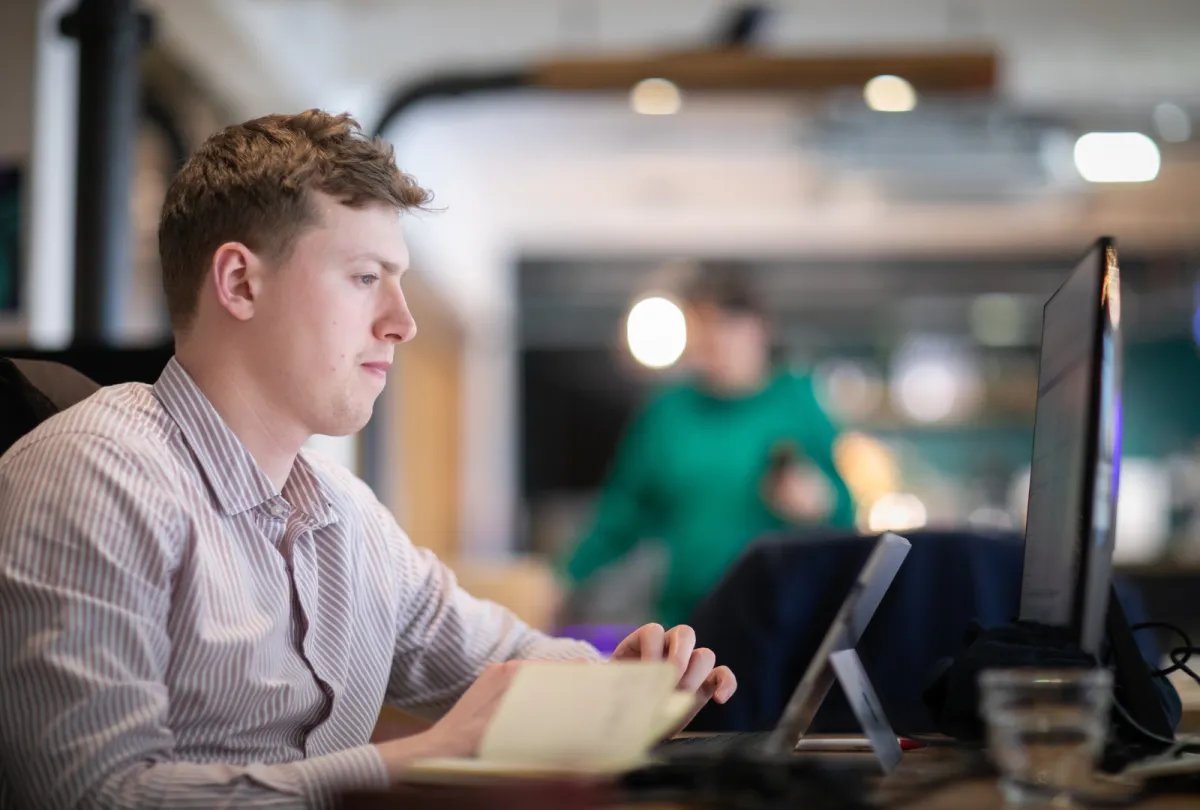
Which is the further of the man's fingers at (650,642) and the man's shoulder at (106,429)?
the man's fingers at (650,642)

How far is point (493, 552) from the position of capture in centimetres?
1027


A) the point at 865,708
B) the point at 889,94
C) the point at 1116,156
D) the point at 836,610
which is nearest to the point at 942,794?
the point at 865,708

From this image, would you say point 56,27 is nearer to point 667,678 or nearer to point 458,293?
point 667,678

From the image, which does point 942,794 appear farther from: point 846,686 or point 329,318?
point 329,318

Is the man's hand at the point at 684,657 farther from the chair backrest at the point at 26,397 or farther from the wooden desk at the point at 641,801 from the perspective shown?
the chair backrest at the point at 26,397

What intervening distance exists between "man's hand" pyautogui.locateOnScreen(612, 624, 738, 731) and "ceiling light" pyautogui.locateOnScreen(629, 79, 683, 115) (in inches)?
115

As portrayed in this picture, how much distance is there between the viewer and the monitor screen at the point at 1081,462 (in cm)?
111

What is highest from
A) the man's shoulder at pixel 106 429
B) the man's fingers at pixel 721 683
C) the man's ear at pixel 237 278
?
the man's ear at pixel 237 278

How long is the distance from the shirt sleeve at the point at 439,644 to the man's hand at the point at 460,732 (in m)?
0.53

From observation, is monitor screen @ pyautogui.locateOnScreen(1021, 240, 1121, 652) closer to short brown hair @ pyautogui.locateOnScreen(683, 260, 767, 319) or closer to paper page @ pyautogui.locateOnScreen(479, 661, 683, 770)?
paper page @ pyautogui.locateOnScreen(479, 661, 683, 770)

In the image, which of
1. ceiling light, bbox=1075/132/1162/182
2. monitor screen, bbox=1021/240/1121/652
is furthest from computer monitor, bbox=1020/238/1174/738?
ceiling light, bbox=1075/132/1162/182

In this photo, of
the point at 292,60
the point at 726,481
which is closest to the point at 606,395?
the point at 292,60

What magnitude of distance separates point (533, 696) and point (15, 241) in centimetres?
338

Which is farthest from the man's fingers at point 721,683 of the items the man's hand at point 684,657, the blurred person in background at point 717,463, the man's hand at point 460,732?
the blurred person in background at point 717,463
